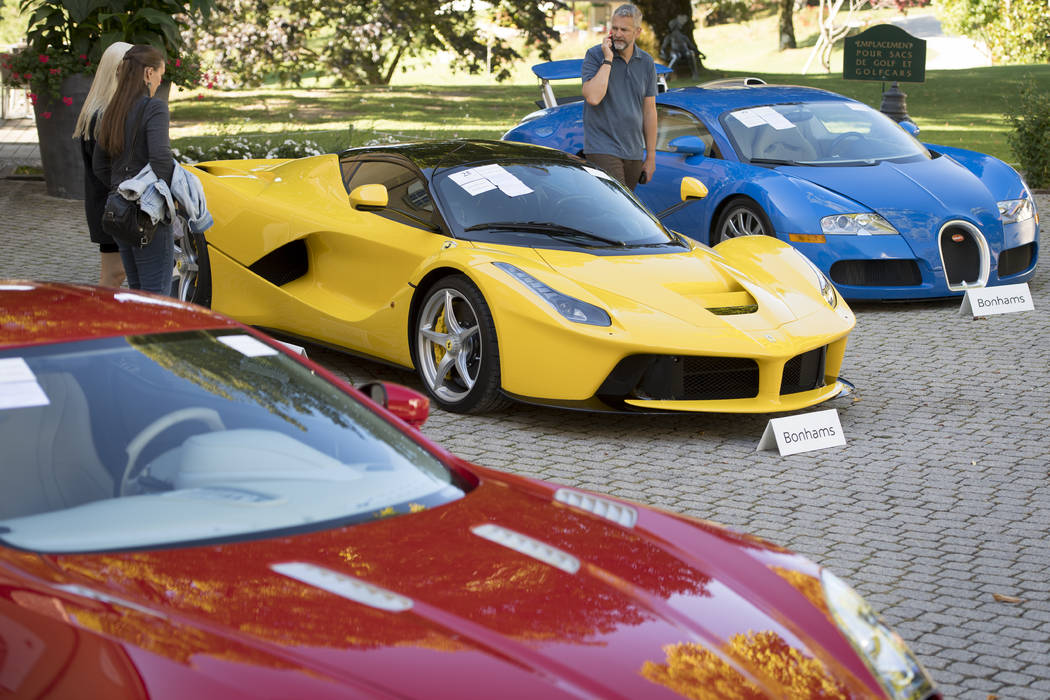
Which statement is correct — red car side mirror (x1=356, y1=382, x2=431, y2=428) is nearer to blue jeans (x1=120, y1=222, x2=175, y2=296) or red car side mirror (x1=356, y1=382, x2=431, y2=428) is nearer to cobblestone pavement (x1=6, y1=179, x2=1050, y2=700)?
cobblestone pavement (x1=6, y1=179, x2=1050, y2=700)

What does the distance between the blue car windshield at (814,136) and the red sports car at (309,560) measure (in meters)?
6.95

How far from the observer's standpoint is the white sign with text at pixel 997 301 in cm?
941

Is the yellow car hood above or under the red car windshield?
under

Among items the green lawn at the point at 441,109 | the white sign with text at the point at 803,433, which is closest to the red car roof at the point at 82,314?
the white sign with text at the point at 803,433

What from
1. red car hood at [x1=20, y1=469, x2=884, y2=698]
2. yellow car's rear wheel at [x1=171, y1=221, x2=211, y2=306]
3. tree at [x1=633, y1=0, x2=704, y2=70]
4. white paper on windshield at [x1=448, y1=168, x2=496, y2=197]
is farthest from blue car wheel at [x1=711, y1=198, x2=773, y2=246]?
tree at [x1=633, y1=0, x2=704, y2=70]

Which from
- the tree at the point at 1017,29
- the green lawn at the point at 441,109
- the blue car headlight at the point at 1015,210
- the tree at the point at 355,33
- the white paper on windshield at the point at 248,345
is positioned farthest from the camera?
the tree at the point at 1017,29

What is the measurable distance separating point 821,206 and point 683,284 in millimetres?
2945

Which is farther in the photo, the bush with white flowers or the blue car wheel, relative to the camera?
the bush with white flowers

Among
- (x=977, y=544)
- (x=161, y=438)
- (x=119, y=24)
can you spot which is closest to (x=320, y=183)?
(x=977, y=544)

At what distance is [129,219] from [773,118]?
5497 millimetres

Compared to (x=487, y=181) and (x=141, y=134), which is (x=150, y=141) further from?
(x=487, y=181)

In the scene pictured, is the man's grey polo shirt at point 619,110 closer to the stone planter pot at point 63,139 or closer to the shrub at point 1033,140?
the stone planter pot at point 63,139

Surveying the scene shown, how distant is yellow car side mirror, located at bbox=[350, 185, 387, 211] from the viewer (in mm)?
7066

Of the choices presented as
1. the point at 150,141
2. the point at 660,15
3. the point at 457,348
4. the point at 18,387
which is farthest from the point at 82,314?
the point at 660,15
